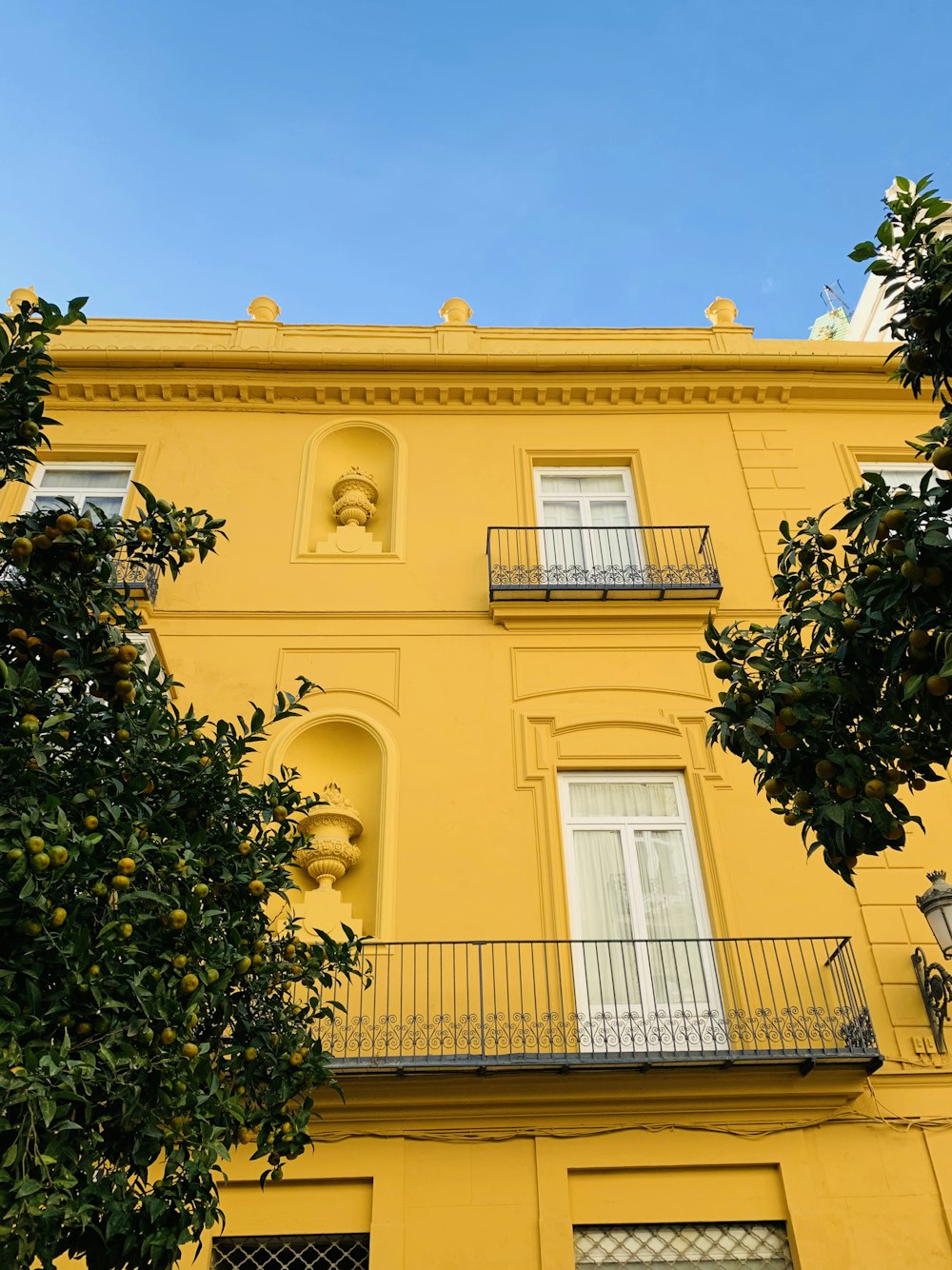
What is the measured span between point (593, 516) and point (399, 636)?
9.57 feet

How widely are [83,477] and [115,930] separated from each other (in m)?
9.53

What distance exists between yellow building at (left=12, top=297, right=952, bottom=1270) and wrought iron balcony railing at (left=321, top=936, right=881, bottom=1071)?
3cm

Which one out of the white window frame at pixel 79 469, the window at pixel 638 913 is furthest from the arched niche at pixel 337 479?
the window at pixel 638 913

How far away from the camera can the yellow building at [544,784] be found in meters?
8.12

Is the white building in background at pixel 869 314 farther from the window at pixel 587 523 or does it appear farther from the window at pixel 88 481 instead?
the window at pixel 88 481

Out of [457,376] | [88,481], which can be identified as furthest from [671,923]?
[88,481]

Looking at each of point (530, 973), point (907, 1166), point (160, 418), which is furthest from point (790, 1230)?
point (160, 418)

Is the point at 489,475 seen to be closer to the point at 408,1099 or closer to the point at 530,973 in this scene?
the point at 530,973

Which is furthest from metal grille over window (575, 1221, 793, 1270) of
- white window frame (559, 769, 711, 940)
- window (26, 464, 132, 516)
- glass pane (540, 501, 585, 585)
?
window (26, 464, 132, 516)

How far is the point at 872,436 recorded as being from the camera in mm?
13258

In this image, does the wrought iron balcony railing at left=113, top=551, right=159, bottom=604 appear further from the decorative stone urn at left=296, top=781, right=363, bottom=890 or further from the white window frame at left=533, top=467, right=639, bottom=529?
the white window frame at left=533, top=467, right=639, bottom=529

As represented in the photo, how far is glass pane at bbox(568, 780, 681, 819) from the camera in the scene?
10.4 metres

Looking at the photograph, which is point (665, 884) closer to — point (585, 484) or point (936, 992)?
point (936, 992)

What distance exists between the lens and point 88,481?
12922 millimetres
